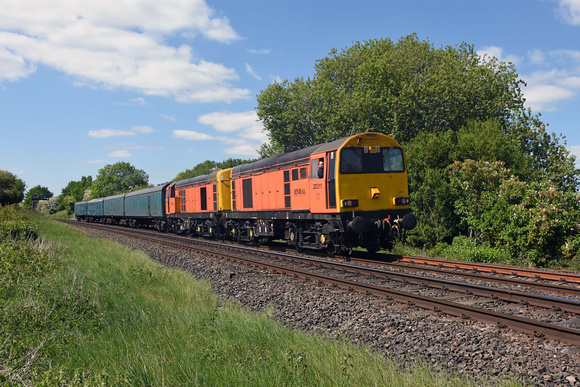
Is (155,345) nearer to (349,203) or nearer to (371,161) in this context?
(349,203)

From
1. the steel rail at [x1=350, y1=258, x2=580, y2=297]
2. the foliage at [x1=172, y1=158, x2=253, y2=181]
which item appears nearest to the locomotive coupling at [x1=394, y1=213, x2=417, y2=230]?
the steel rail at [x1=350, y1=258, x2=580, y2=297]

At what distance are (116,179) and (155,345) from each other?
442 feet

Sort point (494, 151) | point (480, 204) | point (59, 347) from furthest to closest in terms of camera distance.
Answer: point (494, 151) → point (480, 204) → point (59, 347)

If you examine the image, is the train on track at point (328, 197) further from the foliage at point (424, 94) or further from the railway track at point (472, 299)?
the foliage at point (424, 94)

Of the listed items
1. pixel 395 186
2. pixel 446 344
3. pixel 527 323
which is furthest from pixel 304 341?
pixel 395 186

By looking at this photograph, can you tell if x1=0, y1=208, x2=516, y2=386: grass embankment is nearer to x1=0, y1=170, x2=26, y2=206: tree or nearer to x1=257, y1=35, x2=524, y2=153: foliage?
x1=257, y1=35, x2=524, y2=153: foliage

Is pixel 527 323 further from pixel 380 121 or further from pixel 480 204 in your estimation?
pixel 380 121

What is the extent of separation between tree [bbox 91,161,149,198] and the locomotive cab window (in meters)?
116

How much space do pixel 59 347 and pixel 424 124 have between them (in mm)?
29563

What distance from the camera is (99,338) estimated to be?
20.7ft

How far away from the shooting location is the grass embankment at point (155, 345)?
454cm

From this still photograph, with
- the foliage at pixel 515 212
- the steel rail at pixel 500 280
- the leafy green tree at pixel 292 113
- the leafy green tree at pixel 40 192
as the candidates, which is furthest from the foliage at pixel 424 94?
the leafy green tree at pixel 40 192

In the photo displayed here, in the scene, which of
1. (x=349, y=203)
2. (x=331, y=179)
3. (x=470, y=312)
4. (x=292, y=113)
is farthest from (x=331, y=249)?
(x=292, y=113)

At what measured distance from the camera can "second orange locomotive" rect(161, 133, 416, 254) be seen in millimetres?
14148
